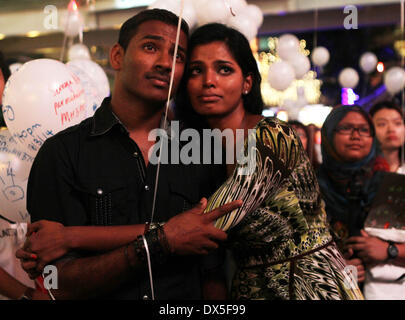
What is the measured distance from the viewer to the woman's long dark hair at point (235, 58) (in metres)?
1.65

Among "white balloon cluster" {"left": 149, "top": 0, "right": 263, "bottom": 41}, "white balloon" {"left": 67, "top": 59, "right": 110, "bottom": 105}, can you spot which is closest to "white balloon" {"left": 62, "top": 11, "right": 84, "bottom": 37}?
"white balloon" {"left": 67, "top": 59, "right": 110, "bottom": 105}

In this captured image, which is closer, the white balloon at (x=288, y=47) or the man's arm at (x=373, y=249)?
the man's arm at (x=373, y=249)

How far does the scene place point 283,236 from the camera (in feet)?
4.88

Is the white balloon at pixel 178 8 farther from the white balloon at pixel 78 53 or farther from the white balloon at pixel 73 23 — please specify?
the white balloon at pixel 78 53

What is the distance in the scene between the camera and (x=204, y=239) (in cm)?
131

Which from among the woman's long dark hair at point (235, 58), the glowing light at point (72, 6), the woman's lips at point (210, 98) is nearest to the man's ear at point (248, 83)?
the woman's long dark hair at point (235, 58)

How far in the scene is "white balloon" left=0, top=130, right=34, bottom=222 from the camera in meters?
1.94

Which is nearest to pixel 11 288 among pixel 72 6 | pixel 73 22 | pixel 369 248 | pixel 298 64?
pixel 369 248

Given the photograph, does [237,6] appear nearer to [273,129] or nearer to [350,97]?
[273,129]

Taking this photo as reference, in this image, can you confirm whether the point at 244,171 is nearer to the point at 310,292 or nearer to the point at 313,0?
the point at 310,292

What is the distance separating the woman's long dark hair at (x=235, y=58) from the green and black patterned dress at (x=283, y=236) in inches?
12.4

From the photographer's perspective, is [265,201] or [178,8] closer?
[265,201]

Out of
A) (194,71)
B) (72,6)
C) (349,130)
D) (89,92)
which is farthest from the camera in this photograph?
(72,6)

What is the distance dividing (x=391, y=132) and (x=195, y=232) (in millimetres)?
2091
